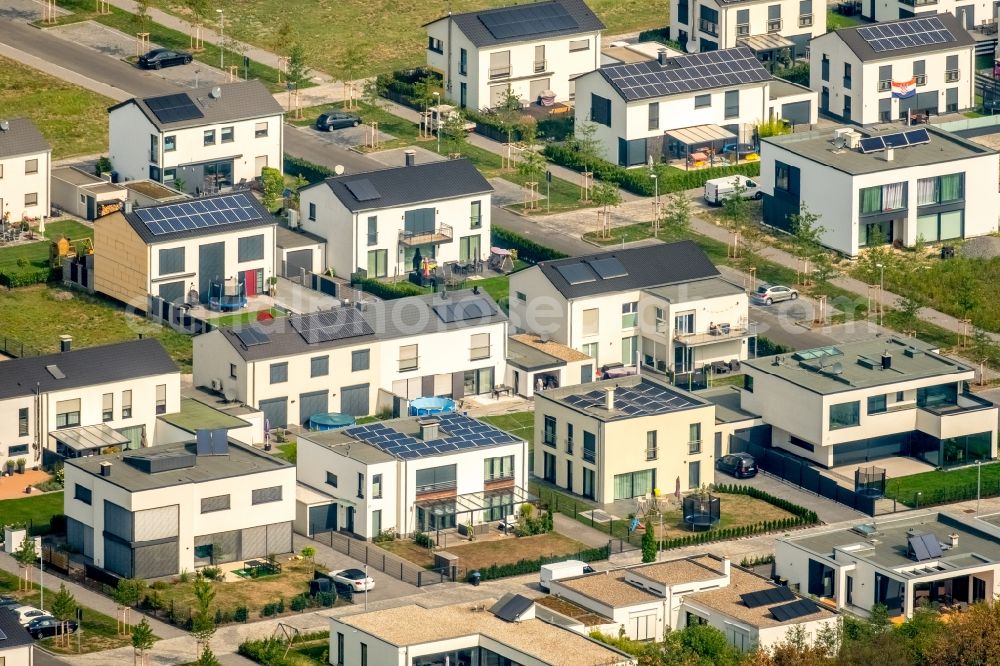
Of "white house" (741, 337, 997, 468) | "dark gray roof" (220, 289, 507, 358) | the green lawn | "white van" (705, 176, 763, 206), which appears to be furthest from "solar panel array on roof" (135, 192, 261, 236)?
"white house" (741, 337, 997, 468)

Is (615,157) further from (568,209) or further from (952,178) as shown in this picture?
(952,178)

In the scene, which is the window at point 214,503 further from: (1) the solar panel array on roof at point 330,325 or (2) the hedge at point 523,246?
(2) the hedge at point 523,246

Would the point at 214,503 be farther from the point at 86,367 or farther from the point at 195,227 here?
the point at 195,227

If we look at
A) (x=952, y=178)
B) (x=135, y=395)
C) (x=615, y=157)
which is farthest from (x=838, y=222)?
(x=135, y=395)

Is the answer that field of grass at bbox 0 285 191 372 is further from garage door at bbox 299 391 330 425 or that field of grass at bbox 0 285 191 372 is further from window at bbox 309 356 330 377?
window at bbox 309 356 330 377

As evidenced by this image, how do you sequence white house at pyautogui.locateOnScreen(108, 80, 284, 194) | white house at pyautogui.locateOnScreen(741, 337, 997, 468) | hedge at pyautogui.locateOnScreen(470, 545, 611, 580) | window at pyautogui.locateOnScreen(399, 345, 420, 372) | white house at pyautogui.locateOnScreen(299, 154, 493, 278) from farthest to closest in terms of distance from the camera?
white house at pyautogui.locateOnScreen(108, 80, 284, 194) → white house at pyautogui.locateOnScreen(299, 154, 493, 278) → window at pyautogui.locateOnScreen(399, 345, 420, 372) → white house at pyautogui.locateOnScreen(741, 337, 997, 468) → hedge at pyautogui.locateOnScreen(470, 545, 611, 580)

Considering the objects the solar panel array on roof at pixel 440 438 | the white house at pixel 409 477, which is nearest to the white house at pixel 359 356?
the white house at pixel 409 477
